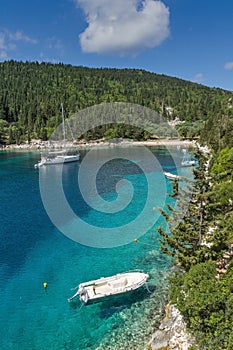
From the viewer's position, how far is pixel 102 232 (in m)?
32.0

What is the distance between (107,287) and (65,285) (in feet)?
13.1

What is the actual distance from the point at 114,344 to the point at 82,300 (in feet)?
14.2

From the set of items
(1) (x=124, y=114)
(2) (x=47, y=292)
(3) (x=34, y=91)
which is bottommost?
(2) (x=47, y=292)

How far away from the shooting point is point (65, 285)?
71.4 feet

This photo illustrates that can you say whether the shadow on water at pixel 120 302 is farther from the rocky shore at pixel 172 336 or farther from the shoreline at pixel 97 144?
the shoreline at pixel 97 144

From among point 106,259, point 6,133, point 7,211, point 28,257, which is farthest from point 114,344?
point 6,133

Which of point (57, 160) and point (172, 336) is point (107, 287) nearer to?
point (172, 336)

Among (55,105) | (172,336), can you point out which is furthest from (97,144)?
(172,336)

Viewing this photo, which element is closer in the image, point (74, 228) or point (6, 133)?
point (74, 228)

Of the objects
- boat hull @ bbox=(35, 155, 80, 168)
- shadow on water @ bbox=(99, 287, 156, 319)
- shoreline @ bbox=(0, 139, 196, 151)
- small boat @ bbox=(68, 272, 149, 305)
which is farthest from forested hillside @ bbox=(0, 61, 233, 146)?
shadow on water @ bbox=(99, 287, 156, 319)

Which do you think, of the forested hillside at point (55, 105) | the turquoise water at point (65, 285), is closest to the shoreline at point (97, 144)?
the forested hillside at point (55, 105)

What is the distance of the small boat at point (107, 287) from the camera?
1894cm

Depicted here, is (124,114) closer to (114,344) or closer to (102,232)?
(102,232)

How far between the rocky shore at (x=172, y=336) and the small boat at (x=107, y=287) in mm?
3567
